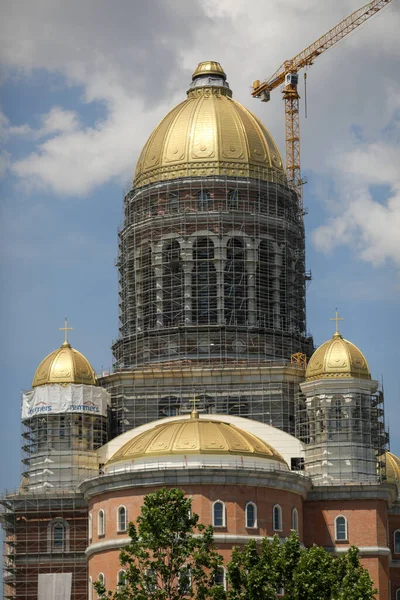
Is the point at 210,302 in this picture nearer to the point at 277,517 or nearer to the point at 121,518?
the point at 277,517

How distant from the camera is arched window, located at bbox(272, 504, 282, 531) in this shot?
109500mm

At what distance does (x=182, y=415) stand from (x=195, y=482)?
13291 mm

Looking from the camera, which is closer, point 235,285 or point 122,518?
point 122,518

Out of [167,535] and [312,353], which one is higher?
[312,353]

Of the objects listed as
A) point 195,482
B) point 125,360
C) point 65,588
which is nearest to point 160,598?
point 195,482

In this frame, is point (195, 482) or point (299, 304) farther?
point (299, 304)

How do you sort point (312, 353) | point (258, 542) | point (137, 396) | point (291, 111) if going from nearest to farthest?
point (258, 542) < point (137, 396) < point (312, 353) < point (291, 111)

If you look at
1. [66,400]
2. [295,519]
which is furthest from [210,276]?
[295,519]

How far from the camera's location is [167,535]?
90188 mm

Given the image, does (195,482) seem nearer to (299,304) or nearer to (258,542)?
(258,542)

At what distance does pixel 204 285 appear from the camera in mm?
127375

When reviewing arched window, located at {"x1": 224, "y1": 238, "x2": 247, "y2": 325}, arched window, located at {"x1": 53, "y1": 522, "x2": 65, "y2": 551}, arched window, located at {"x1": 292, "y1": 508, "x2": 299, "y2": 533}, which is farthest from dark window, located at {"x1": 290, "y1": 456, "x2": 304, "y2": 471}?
arched window, located at {"x1": 53, "y1": 522, "x2": 65, "y2": 551}

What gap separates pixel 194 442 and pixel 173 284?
2187cm

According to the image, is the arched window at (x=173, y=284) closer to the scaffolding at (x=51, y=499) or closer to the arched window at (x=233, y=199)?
the arched window at (x=233, y=199)
